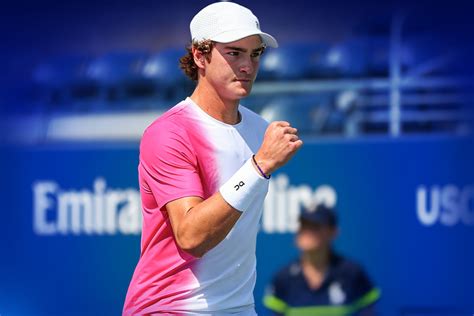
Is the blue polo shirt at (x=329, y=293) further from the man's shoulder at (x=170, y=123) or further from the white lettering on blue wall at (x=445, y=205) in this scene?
the man's shoulder at (x=170, y=123)

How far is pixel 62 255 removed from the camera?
20.2 ft

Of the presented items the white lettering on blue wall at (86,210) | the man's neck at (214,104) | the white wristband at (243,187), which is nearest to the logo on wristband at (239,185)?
the white wristband at (243,187)

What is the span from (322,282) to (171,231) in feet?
9.63

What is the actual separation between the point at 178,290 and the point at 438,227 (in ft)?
10.5

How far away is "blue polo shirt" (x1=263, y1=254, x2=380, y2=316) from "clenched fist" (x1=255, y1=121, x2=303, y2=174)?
120 inches

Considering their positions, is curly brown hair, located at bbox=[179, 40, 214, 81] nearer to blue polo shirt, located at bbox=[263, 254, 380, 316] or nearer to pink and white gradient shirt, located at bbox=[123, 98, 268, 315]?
pink and white gradient shirt, located at bbox=[123, 98, 268, 315]

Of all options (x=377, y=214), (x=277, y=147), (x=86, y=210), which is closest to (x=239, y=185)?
(x=277, y=147)

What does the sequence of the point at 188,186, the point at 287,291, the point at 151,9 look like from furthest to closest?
the point at 151,9, the point at 287,291, the point at 188,186

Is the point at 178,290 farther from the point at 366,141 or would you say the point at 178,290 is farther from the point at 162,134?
the point at 366,141

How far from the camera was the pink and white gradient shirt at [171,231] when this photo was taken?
276 centimetres

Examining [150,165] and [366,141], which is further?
[366,141]

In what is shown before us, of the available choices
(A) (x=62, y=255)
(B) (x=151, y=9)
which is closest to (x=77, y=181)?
(A) (x=62, y=255)

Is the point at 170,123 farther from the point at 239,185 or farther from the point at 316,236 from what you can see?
the point at 316,236

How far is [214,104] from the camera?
2912 millimetres
